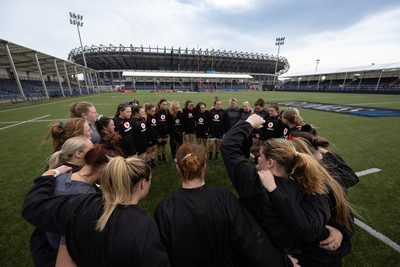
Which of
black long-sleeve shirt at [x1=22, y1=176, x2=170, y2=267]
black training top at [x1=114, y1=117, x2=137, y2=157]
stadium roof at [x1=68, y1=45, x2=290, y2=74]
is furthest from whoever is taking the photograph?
stadium roof at [x1=68, y1=45, x2=290, y2=74]

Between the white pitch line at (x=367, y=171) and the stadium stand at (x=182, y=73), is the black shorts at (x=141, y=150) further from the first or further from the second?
the stadium stand at (x=182, y=73)

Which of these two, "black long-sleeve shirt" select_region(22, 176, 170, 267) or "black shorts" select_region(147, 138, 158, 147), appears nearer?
"black long-sleeve shirt" select_region(22, 176, 170, 267)

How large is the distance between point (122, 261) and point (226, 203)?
0.83 metres

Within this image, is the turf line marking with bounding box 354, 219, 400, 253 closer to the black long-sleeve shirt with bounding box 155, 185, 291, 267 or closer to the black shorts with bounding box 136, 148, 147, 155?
the black long-sleeve shirt with bounding box 155, 185, 291, 267

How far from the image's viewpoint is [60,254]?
57.7 inches

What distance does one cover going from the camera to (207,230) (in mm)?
1396

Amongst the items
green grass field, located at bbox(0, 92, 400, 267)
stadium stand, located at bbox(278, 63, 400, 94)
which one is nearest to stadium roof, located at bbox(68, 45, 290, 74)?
stadium stand, located at bbox(278, 63, 400, 94)

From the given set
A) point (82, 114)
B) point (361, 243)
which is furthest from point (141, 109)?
point (361, 243)

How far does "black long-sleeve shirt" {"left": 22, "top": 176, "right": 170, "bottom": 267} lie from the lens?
112 centimetres

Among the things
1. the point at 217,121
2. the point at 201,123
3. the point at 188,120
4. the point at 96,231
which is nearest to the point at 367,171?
the point at 217,121

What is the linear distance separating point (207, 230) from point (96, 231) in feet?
2.62

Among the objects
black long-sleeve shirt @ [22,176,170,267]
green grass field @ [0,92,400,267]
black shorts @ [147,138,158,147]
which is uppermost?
black long-sleeve shirt @ [22,176,170,267]

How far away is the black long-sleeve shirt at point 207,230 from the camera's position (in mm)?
1371

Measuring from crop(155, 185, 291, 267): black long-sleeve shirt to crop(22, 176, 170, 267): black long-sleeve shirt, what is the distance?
21 centimetres
